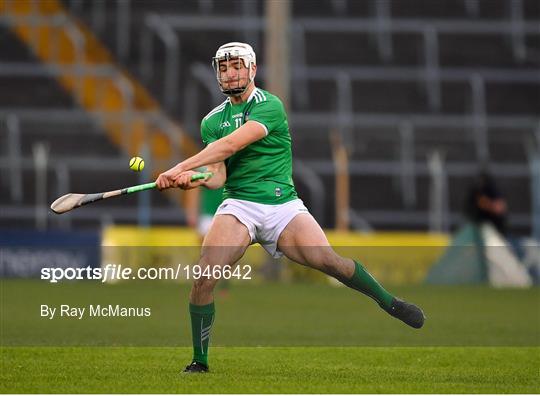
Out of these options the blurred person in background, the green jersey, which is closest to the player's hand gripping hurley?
the green jersey

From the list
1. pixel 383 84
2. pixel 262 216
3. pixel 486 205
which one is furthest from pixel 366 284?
pixel 383 84

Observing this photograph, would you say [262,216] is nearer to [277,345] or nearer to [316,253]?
[316,253]

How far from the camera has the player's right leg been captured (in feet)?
28.4

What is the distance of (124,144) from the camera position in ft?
84.5

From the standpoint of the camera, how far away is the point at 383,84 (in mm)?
27625

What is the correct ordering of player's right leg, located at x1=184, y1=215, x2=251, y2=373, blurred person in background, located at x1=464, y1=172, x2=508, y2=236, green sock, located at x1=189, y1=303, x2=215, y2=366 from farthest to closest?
blurred person in background, located at x1=464, y1=172, x2=508, y2=236 → green sock, located at x1=189, y1=303, x2=215, y2=366 → player's right leg, located at x1=184, y1=215, x2=251, y2=373

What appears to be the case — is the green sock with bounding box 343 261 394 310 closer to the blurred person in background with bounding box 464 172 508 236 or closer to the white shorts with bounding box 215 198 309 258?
the white shorts with bounding box 215 198 309 258

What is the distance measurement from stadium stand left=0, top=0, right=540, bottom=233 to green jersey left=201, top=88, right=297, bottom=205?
15.2 meters

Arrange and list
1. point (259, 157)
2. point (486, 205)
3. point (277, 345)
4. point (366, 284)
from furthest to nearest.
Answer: point (486, 205) → point (277, 345) → point (366, 284) → point (259, 157)

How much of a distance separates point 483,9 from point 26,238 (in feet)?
39.3

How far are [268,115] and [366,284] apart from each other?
1.27m

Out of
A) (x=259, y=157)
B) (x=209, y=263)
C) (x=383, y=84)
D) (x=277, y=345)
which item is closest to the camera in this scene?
(x=209, y=263)

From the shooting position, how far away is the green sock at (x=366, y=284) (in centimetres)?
914

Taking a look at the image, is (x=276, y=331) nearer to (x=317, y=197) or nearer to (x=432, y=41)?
(x=317, y=197)
